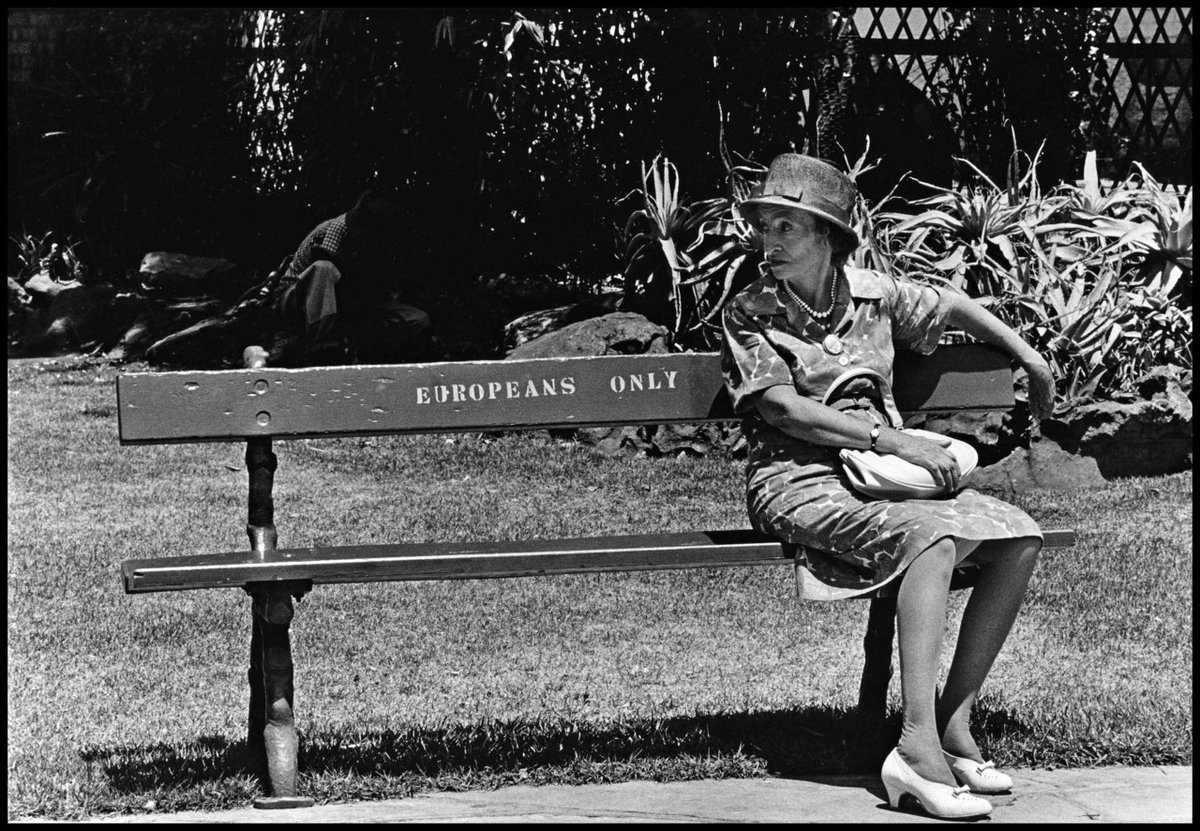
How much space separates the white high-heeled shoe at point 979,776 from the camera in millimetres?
3910

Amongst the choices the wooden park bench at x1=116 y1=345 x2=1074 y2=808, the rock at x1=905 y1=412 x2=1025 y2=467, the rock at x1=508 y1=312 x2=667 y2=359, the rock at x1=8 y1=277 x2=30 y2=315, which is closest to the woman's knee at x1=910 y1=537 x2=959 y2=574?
the wooden park bench at x1=116 y1=345 x2=1074 y2=808

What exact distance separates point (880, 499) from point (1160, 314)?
17.1ft

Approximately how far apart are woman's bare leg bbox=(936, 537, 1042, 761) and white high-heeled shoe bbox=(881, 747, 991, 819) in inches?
6.6

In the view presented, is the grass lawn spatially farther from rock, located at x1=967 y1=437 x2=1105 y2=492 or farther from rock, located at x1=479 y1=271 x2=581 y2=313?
rock, located at x1=479 y1=271 x2=581 y2=313

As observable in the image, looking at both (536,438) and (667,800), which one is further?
(536,438)

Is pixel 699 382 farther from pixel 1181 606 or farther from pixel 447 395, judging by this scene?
pixel 1181 606

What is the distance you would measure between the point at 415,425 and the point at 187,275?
368 inches

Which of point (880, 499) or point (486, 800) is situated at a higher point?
point (880, 499)

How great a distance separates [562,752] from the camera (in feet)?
14.0

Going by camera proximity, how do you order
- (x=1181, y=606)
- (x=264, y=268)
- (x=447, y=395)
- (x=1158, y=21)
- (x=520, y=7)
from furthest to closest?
(x=264, y=268) → (x=1158, y=21) → (x=520, y=7) → (x=1181, y=606) → (x=447, y=395)

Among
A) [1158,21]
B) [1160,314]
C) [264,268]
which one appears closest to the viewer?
[1160,314]

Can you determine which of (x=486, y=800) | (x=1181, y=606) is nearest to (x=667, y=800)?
(x=486, y=800)

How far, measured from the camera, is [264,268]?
1362cm

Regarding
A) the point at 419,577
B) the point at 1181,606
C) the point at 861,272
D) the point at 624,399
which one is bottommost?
the point at 1181,606
